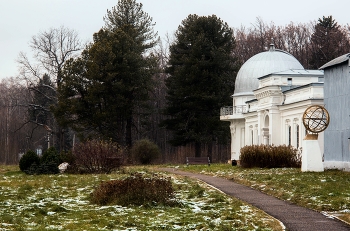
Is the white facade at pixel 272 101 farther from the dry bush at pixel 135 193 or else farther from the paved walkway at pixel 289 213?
the dry bush at pixel 135 193

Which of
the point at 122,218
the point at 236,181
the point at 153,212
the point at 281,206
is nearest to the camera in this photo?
the point at 122,218

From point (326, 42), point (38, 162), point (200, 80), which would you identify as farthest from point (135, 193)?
point (326, 42)

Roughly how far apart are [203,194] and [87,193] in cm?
377

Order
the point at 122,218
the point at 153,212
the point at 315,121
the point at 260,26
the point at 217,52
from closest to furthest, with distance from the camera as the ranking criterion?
1. the point at 122,218
2. the point at 153,212
3. the point at 315,121
4. the point at 217,52
5. the point at 260,26

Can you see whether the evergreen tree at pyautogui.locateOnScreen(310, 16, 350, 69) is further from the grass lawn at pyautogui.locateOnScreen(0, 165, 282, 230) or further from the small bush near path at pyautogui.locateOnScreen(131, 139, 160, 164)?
the grass lawn at pyautogui.locateOnScreen(0, 165, 282, 230)

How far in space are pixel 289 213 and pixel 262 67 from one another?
41.7 meters

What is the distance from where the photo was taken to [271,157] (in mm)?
37031

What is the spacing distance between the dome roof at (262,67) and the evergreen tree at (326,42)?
48.4 feet

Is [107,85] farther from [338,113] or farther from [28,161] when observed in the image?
[338,113]

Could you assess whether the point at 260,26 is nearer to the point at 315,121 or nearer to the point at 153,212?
the point at 315,121

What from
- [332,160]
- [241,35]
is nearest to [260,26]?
[241,35]

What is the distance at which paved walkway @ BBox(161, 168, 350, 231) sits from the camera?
1491 cm

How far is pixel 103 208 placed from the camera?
694 inches

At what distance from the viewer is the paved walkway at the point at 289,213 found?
14.9m
